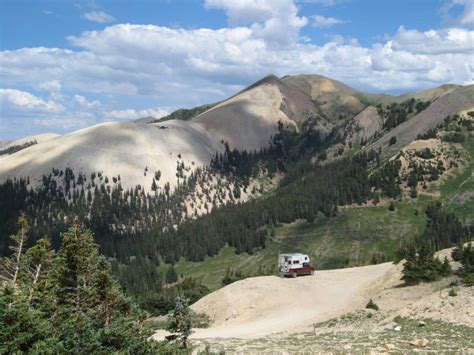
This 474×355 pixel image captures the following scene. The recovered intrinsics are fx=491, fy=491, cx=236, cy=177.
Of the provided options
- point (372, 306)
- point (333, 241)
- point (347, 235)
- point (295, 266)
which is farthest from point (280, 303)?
point (347, 235)

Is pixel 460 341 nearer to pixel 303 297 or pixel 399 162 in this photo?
pixel 303 297

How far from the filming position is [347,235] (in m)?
151

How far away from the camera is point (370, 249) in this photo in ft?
458

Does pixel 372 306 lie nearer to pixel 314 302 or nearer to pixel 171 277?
pixel 314 302

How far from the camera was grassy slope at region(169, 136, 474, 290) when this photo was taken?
141m

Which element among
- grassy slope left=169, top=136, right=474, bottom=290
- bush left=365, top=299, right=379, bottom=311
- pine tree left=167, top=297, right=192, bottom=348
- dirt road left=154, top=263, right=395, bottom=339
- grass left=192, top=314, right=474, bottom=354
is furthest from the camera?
grassy slope left=169, top=136, right=474, bottom=290

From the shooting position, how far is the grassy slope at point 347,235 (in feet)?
461

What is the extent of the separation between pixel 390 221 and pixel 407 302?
110 metres

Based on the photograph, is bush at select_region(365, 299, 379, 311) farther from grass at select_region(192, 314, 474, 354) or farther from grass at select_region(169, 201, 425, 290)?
grass at select_region(169, 201, 425, 290)

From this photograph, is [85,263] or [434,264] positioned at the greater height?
[85,263]

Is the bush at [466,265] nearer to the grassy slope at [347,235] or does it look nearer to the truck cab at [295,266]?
the truck cab at [295,266]

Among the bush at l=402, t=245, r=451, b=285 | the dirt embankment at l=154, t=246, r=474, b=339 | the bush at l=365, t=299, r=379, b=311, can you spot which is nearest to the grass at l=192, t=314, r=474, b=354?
the dirt embankment at l=154, t=246, r=474, b=339

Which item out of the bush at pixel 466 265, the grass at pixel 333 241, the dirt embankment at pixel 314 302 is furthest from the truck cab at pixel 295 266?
the grass at pixel 333 241

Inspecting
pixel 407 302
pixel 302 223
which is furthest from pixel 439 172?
pixel 407 302
